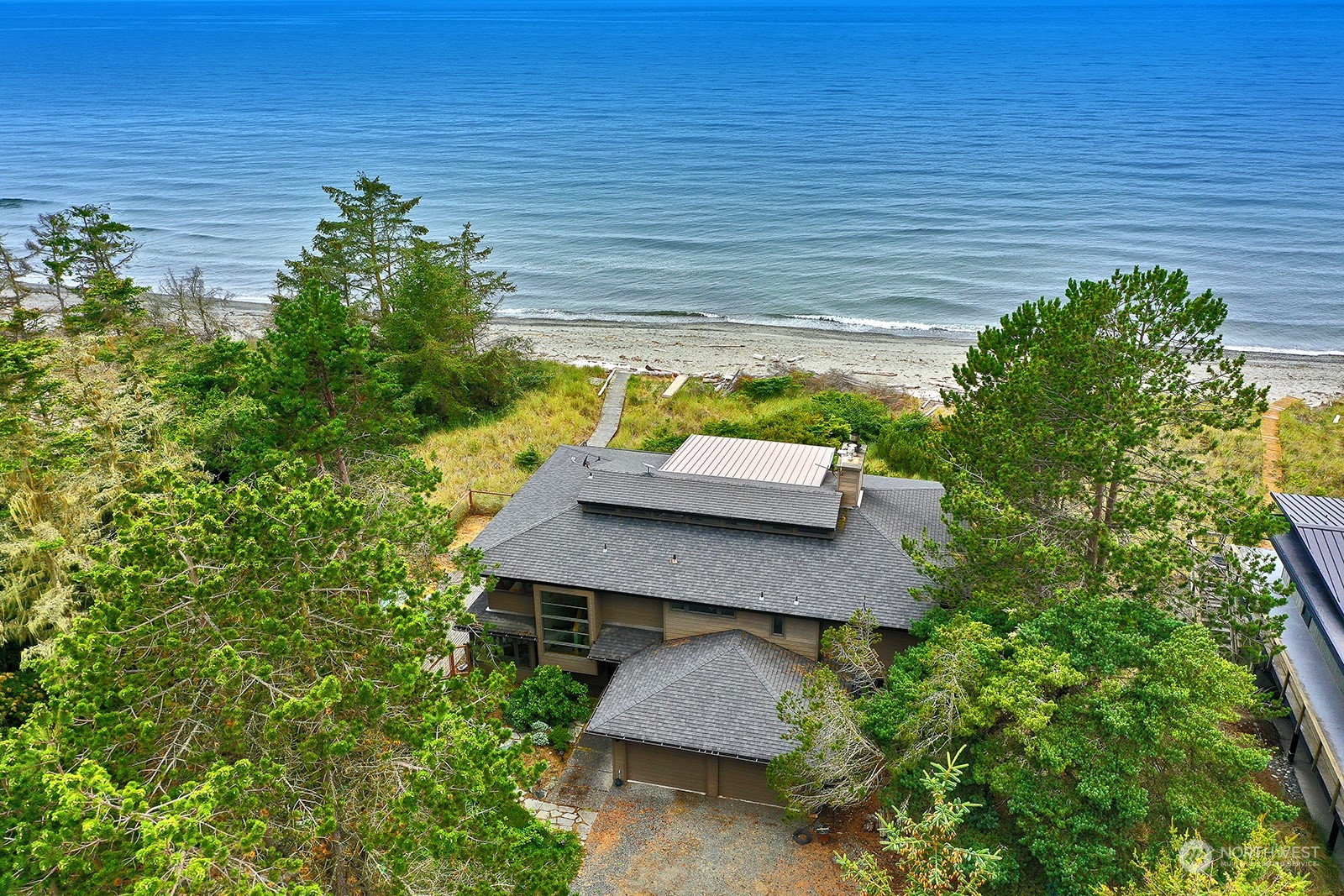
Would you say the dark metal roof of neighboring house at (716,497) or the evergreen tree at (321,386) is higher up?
the evergreen tree at (321,386)

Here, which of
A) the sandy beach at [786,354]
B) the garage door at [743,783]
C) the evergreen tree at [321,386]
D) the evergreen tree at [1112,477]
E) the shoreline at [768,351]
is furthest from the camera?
the shoreline at [768,351]

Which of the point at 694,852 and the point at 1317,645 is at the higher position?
the point at 1317,645

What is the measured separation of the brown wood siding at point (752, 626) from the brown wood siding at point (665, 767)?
301 cm

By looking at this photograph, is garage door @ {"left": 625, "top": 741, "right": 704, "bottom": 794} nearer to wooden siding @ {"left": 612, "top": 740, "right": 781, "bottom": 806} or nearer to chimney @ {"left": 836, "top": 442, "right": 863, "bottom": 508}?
wooden siding @ {"left": 612, "top": 740, "right": 781, "bottom": 806}

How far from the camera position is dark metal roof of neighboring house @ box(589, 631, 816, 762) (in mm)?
18172

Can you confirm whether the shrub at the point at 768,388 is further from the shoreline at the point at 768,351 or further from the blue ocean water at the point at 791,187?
the blue ocean water at the point at 791,187

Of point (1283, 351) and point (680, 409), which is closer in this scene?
point (680, 409)

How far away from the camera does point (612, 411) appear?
4200 centimetres

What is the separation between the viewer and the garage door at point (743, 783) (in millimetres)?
18625

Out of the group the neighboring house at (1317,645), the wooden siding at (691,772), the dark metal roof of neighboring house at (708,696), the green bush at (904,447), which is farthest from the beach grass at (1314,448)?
the wooden siding at (691,772)

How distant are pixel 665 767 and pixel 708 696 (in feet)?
6.28

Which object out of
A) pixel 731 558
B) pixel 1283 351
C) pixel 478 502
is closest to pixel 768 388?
pixel 478 502

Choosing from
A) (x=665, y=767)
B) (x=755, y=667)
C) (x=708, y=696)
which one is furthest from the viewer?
(x=755, y=667)

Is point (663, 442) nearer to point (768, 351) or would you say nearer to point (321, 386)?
point (321, 386)
